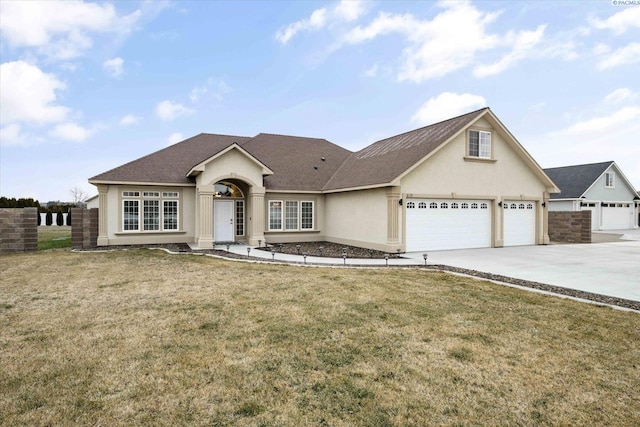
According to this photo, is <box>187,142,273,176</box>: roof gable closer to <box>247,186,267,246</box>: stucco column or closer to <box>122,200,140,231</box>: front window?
<box>247,186,267,246</box>: stucco column

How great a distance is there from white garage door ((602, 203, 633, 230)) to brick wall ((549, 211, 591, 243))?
14.5 metres

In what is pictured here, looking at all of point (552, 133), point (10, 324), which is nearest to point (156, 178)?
point (10, 324)

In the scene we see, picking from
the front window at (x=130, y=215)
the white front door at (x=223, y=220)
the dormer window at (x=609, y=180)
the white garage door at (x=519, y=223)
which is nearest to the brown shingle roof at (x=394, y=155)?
the white garage door at (x=519, y=223)

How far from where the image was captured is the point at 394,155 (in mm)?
17781

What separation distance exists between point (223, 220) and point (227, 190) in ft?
5.36

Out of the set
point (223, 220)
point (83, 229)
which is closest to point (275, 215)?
point (223, 220)

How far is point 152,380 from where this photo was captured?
4074 mm

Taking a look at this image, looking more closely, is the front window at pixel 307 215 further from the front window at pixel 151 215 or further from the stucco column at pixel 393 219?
the front window at pixel 151 215

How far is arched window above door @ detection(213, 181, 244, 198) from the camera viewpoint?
62.5ft

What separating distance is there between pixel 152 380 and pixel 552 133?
1142 inches

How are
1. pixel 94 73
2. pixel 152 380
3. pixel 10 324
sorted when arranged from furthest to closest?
pixel 94 73, pixel 10 324, pixel 152 380

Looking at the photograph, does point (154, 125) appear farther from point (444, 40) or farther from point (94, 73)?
point (444, 40)

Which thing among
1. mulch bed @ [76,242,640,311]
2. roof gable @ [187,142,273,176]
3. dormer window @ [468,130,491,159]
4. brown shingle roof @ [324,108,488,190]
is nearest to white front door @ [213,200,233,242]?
mulch bed @ [76,242,640,311]

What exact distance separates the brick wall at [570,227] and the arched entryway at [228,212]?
746 inches
